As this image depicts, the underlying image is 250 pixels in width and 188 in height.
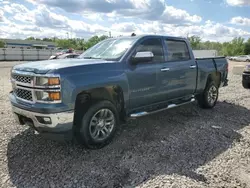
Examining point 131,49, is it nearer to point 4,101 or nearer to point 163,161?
point 163,161

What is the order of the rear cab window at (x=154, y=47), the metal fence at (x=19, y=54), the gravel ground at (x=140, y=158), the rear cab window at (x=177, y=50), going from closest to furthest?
the gravel ground at (x=140, y=158) → the rear cab window at (x=154, y=47) → the rear cab window at (x=177, y=50) → the metal fence at (x=19, y=54)

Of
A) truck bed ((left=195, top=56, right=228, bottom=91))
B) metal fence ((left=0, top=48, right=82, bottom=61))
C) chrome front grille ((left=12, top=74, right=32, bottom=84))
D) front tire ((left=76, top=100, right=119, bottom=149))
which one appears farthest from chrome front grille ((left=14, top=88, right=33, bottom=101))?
metal fence ((left=0, top=48, right=82, bottom=61))

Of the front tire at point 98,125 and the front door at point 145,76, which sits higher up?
the front door at point 145,76

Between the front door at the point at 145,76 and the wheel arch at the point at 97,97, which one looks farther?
the front door at the point at 145,76

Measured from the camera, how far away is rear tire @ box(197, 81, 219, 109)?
22.2 feet

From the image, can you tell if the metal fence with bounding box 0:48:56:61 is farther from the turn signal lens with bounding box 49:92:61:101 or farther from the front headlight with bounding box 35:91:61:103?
the turn signal lens with bounding box 49:92:61:101

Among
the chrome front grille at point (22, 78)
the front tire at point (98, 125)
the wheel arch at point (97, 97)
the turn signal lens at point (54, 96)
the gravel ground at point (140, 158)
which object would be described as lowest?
the gravel ground at point (140, 158)

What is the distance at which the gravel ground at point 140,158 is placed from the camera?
3289 mm

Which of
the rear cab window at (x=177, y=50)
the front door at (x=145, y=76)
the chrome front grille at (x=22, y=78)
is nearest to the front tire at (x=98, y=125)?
the front door at (x=145, y=76)

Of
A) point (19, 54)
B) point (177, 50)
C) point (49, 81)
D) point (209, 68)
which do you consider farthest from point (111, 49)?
point (19, 54)

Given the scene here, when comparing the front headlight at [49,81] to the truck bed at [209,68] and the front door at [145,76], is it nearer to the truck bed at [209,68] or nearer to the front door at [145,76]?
the front door at [145,76]

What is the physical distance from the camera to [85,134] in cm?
392

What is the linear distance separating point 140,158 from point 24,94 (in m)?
2.07

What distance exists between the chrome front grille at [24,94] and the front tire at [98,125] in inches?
34.2
